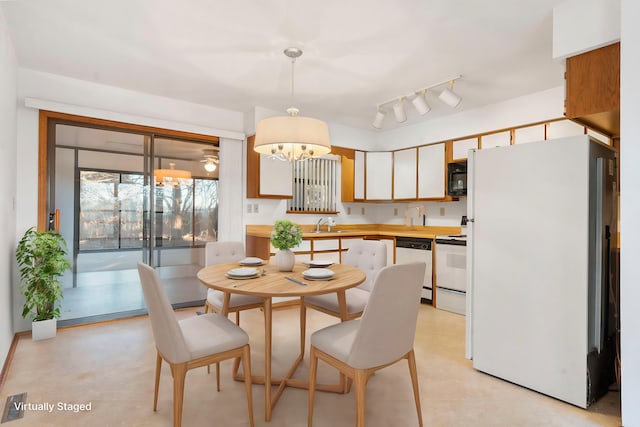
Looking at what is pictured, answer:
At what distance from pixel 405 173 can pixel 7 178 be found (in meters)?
4.34

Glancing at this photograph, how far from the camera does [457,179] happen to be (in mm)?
4301

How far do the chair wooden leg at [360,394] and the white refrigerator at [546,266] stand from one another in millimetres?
1287

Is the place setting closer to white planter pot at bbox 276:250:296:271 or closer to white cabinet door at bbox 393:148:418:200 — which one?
white planter pot at bbox 276:250:296:271

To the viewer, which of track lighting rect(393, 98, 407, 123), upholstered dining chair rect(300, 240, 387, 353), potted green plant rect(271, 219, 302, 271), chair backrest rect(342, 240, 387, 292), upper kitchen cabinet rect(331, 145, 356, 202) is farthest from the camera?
upper kitchen cabinet rect(331, 145, 356, 202)

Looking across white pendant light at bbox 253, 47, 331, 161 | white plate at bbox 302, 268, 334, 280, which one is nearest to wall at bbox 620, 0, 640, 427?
white plate at bbox 302, 268, 334, 280

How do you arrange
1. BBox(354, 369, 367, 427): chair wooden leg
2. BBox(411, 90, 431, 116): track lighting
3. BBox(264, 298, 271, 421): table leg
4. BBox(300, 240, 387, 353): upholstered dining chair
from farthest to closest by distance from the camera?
BBox(411, 90, 431, 116): track lighting
BBox(300, 240, 387, 353): upholstered dining chair
BBox(264, 298, 271, 421): table leg
BBox(354, 369, 367, 427): chair wooden leg

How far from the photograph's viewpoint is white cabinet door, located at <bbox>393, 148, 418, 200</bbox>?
4922 mm

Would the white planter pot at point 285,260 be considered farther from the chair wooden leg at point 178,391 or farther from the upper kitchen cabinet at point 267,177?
the upper kitchen cabinet at point 267,177

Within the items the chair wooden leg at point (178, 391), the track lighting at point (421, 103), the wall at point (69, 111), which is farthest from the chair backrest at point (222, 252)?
the track lighting at point (421, 103)

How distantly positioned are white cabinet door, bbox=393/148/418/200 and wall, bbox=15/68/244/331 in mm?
2474

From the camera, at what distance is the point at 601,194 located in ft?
7.23

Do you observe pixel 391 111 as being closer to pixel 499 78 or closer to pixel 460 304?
→ pixel 499 78

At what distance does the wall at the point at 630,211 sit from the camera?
67.5 inches

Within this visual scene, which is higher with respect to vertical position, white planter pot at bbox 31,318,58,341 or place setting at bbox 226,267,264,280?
place setting at bbox 226,267,264,280
